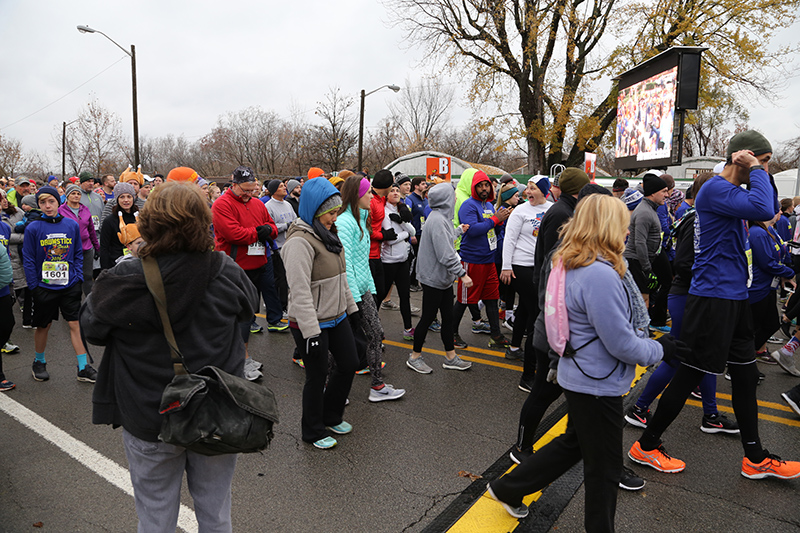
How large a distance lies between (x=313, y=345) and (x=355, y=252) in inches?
41.0

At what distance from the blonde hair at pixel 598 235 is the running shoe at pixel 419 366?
3.10 m

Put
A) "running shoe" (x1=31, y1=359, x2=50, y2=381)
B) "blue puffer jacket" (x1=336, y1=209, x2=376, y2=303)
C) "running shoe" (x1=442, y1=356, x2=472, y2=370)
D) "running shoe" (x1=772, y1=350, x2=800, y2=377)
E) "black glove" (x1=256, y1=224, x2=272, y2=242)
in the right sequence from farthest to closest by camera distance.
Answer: "black glove" (x1=256, y1=224, x2=272, y2=242) → "running shoe" (x1=442, y1=356, x2=472, y2=370) → "running shoe" (x1=772, y1=350, x2=800, y2=377) → "running shoe" (x1=31, y1=359, x2=50, y2=381) → "blue puffer jacket" (x1=336, y1=209, x2=376, y2=303)

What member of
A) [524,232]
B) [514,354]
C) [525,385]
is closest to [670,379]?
[525,385]

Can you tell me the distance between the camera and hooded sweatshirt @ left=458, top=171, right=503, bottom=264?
19.1ft

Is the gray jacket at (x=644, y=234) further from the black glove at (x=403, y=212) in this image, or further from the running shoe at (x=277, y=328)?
the running shoe at (x=277, y=328)

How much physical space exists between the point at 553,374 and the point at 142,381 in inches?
78.7

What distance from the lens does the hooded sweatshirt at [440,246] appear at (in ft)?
16.5

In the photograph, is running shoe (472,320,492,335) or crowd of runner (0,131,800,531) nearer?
crowd of runner (0,131,800,531)

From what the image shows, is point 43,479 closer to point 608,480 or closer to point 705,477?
point 608,480

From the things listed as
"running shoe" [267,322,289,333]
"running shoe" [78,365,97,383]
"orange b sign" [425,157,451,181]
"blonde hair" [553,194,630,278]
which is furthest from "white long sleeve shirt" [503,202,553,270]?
"orange b sign" [425,157,451,181]

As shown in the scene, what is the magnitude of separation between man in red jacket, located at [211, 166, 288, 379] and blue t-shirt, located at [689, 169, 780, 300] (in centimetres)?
400

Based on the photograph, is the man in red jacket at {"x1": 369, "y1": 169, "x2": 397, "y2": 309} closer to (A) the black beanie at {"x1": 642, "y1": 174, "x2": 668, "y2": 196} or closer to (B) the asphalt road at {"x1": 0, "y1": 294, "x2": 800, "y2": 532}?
(B) the asphalt road at {"x1": 0, "y1": 294, "x2": 800, "y2": 532}

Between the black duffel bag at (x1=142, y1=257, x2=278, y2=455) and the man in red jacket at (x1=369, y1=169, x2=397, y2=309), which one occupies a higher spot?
the man in red jacket at (x1=369, y1=169, x2=397, y2=309)

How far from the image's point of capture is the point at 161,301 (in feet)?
6.12
